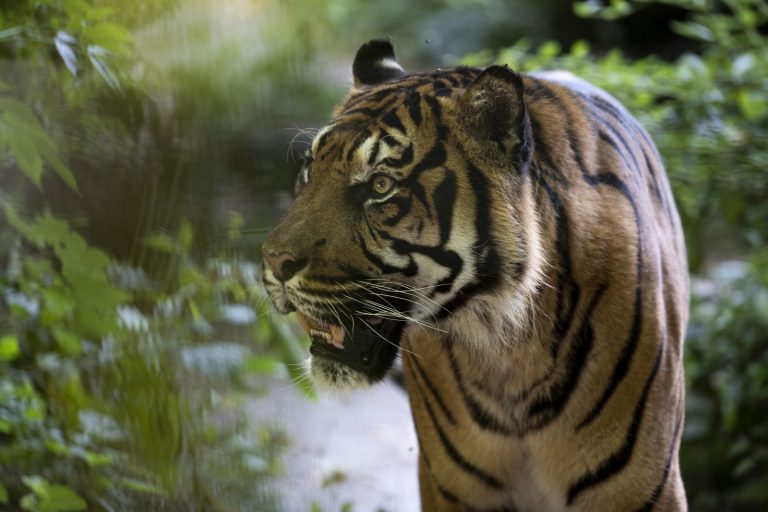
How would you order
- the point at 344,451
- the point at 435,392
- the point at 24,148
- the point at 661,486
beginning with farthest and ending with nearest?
the point at 344,451
the point at 435,392
the point at 661,486
the point at 24,148

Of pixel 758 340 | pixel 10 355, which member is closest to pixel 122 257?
pixel 10 355

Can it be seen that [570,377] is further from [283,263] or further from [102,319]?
[102,319]

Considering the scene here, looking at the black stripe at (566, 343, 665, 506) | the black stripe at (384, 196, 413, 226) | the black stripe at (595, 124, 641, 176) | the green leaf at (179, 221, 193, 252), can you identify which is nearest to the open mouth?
the black stripe at (384, 196, 413, 226)

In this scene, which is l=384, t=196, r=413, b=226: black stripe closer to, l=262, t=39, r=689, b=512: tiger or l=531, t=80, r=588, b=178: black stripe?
l=262, t=39, r=689, b=512: tiger

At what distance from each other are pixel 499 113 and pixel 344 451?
2.16 m

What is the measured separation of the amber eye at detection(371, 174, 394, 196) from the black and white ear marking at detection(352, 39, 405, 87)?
0.41 m

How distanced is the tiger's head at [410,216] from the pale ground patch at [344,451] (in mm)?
990

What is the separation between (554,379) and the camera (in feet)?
7.38

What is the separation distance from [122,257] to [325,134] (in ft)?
1.76

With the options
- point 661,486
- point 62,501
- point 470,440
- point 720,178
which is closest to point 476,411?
point 470,440

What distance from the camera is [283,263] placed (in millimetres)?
1985

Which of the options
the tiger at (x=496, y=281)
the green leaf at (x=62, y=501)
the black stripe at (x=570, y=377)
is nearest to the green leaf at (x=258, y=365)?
the tiger at (x=496, y=281)

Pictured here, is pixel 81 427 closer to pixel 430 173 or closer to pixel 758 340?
pixel 430 173

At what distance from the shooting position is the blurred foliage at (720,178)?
459cm
